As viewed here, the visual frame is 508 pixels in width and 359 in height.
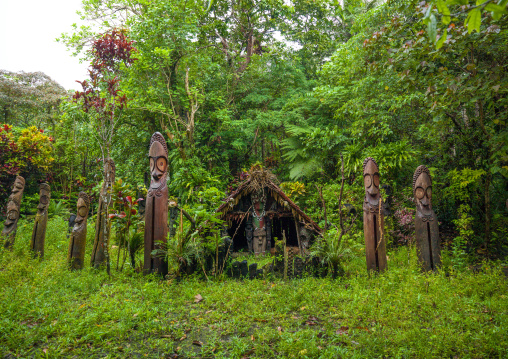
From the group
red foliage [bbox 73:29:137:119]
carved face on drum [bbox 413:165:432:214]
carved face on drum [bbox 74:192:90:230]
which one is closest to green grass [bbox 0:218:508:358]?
carved face on drum [bbox 74:192:90:230]

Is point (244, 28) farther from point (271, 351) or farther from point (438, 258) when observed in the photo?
point (271, 351)

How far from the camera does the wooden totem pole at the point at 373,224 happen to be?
5.68 m

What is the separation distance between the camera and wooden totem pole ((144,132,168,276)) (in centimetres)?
555

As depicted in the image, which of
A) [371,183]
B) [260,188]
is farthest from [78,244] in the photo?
[371,183]

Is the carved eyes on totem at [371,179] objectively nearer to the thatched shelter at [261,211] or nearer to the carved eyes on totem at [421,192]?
the carved eyes on totem at [421,192]

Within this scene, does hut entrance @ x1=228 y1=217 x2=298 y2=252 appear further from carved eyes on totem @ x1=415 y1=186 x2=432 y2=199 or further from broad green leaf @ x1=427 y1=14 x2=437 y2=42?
broad green leaf @ x1=427 y1=14 x2=437 y2=42

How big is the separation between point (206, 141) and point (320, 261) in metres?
8.45

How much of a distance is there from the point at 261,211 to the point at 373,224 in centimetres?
333

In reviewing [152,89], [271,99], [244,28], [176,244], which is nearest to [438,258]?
[176,244]

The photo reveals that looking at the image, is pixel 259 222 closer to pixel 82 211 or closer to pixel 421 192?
pixel 421 192

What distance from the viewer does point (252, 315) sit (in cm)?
409

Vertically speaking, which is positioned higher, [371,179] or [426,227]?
[371,179]

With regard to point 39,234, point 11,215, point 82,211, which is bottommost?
point 39,234

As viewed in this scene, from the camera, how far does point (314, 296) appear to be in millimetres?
4723
